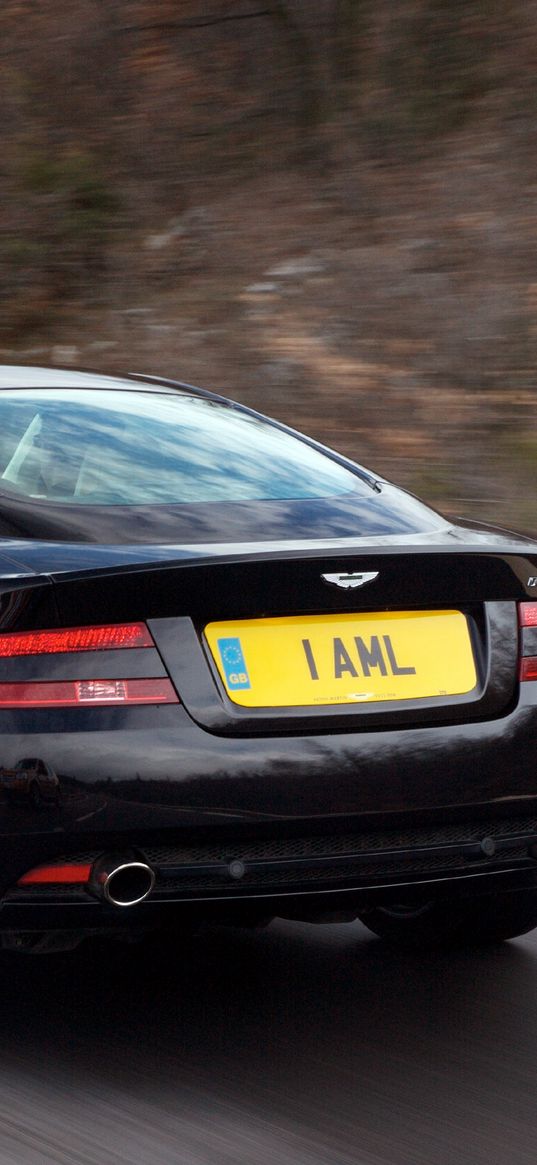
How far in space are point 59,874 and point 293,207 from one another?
39.6 ft

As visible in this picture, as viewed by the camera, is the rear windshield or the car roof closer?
the rear windshield

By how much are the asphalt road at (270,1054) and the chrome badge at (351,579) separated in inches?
36.6

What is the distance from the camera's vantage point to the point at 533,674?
127 inches

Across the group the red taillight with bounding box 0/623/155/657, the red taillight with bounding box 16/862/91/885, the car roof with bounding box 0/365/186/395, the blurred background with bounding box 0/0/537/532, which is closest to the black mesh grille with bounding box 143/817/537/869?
the red taillight with bounding box 16/862/91/885

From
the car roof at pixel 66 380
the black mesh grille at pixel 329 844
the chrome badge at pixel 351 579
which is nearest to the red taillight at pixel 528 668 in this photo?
the black mesh grille at pixel 329 844

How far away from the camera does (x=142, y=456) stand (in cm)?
365

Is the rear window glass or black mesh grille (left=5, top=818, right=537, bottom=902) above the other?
the rear window glass

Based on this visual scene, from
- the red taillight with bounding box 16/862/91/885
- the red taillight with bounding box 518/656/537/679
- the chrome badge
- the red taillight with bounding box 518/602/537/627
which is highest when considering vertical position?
the chrome badge

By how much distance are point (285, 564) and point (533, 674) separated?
0.60m

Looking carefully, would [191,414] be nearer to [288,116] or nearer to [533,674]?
[533,674]

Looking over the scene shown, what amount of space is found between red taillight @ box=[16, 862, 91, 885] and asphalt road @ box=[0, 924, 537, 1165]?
400 millimetres

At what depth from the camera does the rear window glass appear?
136 inches

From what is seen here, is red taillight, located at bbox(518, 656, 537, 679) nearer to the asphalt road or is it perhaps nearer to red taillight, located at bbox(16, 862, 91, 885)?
the asphalt road

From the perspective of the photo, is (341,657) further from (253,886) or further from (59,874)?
(59,874)
